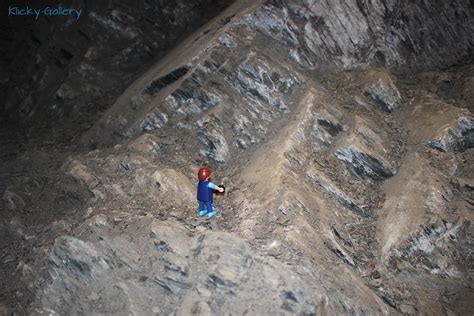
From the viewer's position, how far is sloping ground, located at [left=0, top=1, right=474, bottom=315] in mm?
9852

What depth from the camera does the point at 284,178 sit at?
451 inches

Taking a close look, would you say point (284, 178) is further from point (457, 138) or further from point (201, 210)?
point (457, 138)

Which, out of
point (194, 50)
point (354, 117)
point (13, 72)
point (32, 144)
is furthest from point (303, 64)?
point (13, 72)

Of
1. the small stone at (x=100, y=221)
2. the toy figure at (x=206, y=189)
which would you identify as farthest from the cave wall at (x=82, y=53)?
the toy figure at (x=206, y=189)

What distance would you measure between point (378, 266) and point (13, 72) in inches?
668

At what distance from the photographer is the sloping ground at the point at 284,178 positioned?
32.3 feet

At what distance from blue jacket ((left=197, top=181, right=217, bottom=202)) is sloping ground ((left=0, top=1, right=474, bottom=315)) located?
1.83ft

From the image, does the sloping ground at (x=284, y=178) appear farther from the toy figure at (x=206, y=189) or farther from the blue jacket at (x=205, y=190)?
the blue jacket at (x=205, y=190)

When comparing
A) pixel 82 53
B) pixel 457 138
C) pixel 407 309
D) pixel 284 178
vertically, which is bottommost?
pixel 407 309

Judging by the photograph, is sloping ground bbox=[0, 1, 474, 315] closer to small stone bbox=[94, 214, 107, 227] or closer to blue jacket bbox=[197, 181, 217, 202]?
small stone bbox=[94, 214, 107, 227]

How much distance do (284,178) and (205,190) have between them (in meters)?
2.08

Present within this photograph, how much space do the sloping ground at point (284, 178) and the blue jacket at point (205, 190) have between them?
0.56 m

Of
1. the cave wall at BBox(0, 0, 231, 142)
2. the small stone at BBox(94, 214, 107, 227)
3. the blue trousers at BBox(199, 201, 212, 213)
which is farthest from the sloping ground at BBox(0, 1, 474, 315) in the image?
the cave wall at BBox(0, 0, 231, 142)

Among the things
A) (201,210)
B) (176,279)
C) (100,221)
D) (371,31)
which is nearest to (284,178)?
(201,210)
